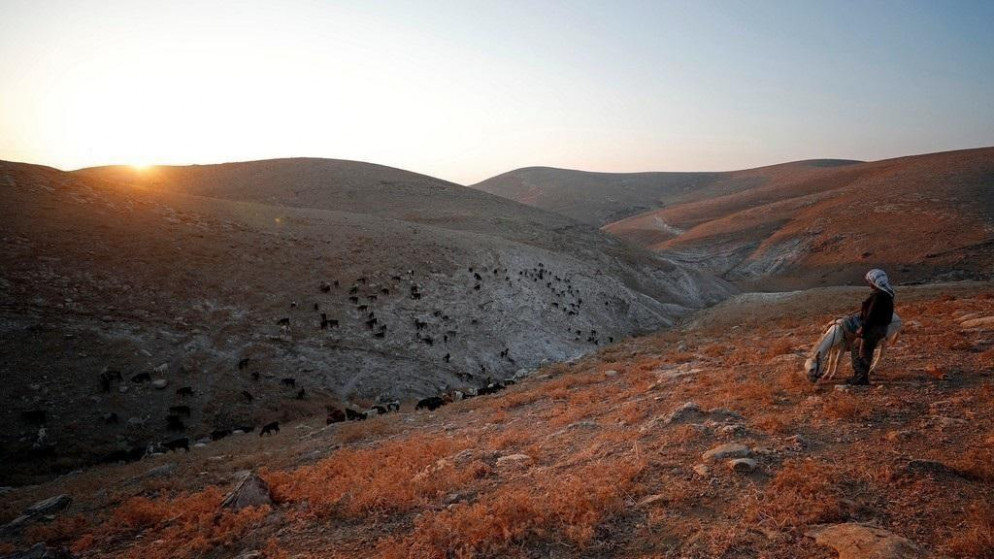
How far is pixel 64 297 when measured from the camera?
18719mm

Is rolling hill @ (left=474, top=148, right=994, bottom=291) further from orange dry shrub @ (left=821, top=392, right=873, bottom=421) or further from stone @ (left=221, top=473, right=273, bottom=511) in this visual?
stone @ (left=221, top=473, right=273, bottom=511)

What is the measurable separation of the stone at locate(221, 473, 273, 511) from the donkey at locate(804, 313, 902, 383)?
432 inches

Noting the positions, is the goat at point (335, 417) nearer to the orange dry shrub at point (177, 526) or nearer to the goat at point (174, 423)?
the goat at point (174, 423)

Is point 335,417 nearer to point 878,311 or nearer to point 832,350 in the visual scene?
point 832,350

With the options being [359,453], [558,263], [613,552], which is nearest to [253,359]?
[359,453]

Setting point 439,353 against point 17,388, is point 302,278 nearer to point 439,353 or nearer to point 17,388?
point 439,353

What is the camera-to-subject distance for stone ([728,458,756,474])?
6.94 meters

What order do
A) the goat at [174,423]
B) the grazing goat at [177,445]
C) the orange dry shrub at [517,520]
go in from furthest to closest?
the goat at [174,423], the grazing goat at [177,445], the orange dry shrub at [517,520]

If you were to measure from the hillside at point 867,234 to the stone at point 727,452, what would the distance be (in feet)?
170

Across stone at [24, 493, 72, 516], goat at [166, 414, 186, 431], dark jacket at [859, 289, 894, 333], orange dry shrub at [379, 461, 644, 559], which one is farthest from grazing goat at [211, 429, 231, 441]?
dark jacket at [859, 289, 894, 333]

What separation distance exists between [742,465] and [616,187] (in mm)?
169133

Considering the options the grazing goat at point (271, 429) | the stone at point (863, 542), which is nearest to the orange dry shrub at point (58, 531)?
the grazing goat at point (271, 429)

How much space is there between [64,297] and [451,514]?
20.3 m

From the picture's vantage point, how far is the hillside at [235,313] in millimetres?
15789
